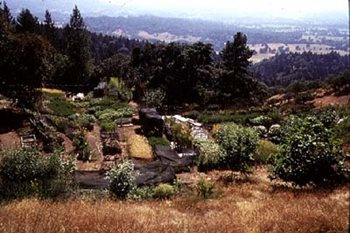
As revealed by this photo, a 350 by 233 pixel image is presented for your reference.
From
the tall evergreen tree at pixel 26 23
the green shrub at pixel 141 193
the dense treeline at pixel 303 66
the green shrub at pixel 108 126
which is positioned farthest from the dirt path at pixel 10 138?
the dense treeline at pixel 303 66

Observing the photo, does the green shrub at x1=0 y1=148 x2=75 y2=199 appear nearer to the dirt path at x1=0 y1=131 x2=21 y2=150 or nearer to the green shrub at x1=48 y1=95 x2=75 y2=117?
the dirt path at x1=0 y1=131 x2=21 y2=150

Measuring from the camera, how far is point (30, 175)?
12.3 meters

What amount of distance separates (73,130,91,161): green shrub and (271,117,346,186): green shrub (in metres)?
11.4

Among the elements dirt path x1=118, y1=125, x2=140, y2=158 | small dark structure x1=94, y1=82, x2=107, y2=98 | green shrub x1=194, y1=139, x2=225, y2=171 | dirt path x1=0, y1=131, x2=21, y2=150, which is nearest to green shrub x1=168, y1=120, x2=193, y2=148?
dirt path x1=118, y1=125, x2=140, y2=158

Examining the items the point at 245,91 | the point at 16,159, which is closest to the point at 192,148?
the point at 16,159

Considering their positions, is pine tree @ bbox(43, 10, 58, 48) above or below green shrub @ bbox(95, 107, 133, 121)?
above

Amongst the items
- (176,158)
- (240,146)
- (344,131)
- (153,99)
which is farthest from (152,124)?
(240,146)

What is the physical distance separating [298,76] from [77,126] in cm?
11556

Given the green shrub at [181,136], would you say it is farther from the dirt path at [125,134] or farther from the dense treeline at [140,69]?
the dense treeline at [140,69]

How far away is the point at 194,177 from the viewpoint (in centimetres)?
1927

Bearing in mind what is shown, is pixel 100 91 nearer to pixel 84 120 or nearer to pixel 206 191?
pixel 84 120

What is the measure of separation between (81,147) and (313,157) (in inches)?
511

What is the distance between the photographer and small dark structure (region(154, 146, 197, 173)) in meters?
20.4

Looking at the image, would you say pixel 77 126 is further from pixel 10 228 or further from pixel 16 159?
pixel 10 228
